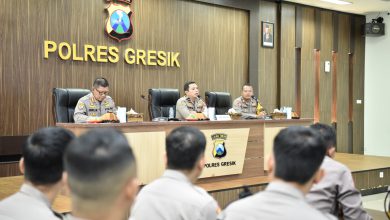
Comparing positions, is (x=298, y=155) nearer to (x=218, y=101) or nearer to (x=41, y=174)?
(x=41, y=174)

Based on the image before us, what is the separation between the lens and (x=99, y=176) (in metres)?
0.95

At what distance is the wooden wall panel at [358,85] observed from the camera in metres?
10.4

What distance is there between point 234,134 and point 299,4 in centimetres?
485

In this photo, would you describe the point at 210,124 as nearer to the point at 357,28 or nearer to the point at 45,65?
the point at 45,65

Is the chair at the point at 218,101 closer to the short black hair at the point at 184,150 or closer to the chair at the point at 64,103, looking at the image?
the chair at the point at 64,103

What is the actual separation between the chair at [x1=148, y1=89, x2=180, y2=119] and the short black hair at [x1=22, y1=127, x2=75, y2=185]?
454 centimetres

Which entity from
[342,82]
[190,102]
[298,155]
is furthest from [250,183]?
[342,82]

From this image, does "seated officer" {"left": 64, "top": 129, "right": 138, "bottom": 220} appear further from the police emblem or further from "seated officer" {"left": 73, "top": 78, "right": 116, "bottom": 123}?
the police emblem

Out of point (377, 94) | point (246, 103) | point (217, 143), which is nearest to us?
point (217, 143)

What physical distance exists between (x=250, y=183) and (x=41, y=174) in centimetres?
396

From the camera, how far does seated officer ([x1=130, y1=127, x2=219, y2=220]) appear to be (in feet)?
5.62

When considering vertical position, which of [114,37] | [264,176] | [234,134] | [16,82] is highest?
[114,37]

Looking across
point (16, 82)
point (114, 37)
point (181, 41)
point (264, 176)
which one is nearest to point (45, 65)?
point (16, 82)

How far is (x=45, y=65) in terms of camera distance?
6.08 meters
